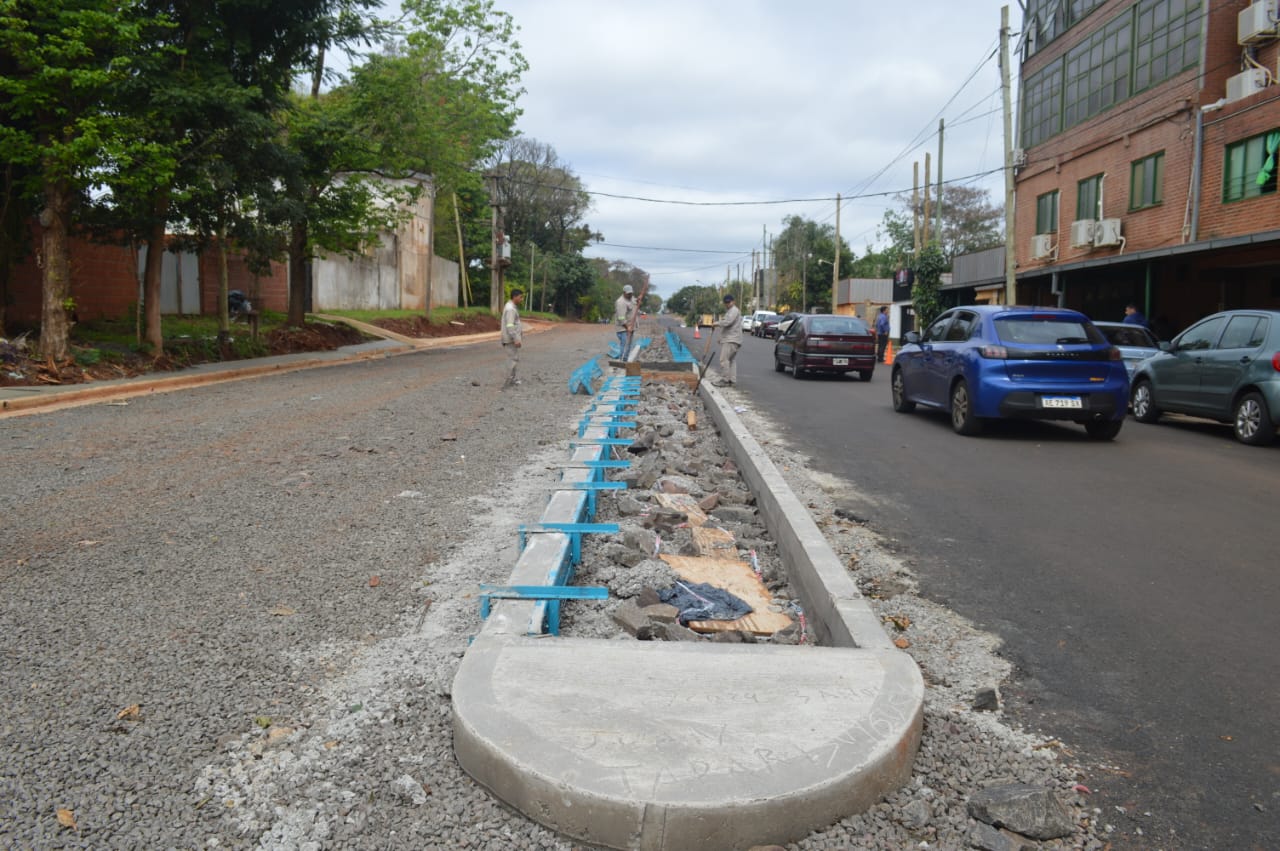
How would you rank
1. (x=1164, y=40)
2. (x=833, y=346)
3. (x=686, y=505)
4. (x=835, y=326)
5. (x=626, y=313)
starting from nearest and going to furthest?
(x=686, y=505) < (x=833, y=346) < (x=835, y=326) < (x=626, y=313) < (x=1164, y=40)

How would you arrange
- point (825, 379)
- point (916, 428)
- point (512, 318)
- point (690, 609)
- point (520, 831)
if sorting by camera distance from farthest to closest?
point (825, 379) → point (512, 318) → point (916, 428) → point (690, 609) → point (520, 831)

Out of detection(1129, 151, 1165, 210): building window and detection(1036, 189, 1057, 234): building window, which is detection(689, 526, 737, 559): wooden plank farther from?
detection(1036, 189, 1057, 234): building window

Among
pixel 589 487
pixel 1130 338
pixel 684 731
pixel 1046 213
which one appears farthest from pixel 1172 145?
pixel 684 731

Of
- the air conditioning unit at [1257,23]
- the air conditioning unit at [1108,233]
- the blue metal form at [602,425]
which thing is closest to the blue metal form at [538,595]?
the blue metal form at [602,425]

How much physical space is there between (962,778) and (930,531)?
375cm

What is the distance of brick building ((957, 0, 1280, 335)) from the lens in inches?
797

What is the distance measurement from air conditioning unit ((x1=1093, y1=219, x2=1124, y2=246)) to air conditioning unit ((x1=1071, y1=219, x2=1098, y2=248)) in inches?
9.2

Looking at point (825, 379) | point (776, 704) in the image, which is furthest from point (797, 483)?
point (825, 379)

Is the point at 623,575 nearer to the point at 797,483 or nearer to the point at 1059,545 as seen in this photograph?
the point at 1059,545

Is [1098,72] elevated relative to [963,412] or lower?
elevated

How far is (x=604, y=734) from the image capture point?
3.00m

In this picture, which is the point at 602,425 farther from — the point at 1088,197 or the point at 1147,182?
the point at 1088,197

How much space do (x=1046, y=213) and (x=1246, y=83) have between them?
10091mm

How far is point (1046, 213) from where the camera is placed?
99.1ft
